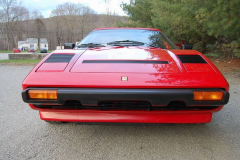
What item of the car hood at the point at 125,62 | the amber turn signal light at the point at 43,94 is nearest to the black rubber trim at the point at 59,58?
the car hood at the point at 125,62

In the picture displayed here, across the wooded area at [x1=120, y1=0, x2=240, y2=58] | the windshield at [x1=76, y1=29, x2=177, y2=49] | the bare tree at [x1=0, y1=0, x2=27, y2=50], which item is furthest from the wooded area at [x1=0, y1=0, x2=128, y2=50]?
the windshield at [x1=76, y1=29, x2=177, y2=49]

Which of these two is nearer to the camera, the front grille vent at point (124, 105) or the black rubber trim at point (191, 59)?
the front grille vent at point (124, 105)

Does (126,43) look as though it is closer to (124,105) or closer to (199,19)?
(124,105)

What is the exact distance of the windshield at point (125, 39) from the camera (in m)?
2.42

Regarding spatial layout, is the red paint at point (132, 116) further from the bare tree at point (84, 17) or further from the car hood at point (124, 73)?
the bare tree at point (84, 17)

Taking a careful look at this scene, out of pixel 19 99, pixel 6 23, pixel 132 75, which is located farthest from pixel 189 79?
pixel 6 23

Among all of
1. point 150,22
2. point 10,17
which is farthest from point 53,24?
point 150,22

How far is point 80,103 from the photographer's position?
158cm

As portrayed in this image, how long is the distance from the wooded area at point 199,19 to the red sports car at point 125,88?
123 inches

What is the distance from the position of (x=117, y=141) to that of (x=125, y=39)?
1.44 metres

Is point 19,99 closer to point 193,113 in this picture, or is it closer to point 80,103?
point 80,103

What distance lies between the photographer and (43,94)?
146 centimetres

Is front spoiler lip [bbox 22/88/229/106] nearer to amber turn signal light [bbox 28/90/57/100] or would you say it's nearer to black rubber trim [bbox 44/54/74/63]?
amber turn signal light [bbox 28/90/57/100]

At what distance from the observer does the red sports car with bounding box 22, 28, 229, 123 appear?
1.43 meters
